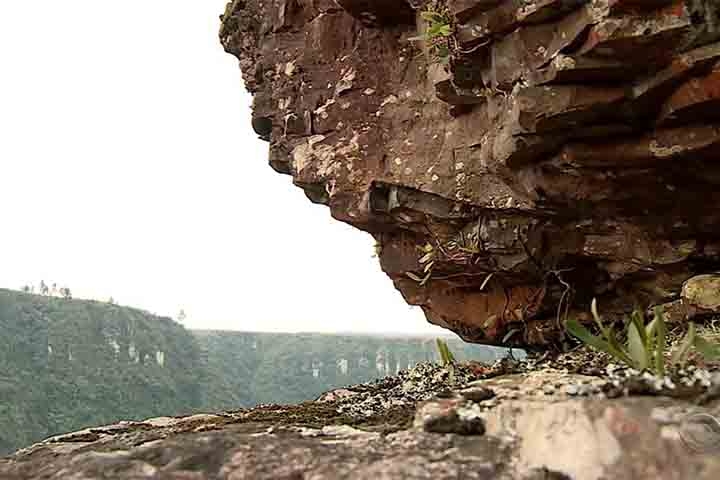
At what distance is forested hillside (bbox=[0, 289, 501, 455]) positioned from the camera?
49750 mm

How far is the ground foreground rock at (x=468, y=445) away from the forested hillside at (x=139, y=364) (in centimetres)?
4311

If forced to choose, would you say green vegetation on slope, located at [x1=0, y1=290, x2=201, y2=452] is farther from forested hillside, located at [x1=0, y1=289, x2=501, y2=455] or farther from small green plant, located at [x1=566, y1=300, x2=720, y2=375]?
small green plant, located at [x1=566, y1=300, x2=720, y2=375]

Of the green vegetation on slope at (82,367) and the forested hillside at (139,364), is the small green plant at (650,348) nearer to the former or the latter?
the forested hillside at (139,364)

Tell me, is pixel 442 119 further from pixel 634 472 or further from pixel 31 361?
pixel 31 361

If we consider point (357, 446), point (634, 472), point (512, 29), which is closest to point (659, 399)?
point (634, 472)

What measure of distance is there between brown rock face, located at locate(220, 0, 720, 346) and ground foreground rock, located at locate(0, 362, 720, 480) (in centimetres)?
226

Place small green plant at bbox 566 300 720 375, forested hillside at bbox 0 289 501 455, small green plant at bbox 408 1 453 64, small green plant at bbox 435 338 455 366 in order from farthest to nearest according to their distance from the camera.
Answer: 1. forested hillside at bbox 0 289 501 455
2. small green plant at bbox 408 1 453 64
3. small green plant at bbox 435 338 455 366
4. small green plant at bbox 566 300 720 375

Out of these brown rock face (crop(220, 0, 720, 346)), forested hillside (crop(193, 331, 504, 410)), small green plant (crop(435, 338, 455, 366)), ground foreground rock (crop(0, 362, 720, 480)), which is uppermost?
brown rock face (crop(220, 0, 720, 346))


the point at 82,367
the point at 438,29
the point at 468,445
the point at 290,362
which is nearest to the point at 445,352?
the point at 468,445

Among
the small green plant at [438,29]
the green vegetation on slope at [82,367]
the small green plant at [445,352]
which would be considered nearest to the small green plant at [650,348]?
the small green plant at [445,352]

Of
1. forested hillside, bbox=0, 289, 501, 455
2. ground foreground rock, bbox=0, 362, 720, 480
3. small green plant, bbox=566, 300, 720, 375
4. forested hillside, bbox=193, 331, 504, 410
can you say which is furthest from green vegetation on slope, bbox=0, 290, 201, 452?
small green plant, bbox=566, 300, 720, 375

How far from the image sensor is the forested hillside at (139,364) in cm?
4975

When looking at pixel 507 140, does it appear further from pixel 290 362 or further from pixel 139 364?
pixel 290 362

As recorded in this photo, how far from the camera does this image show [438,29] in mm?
4828
